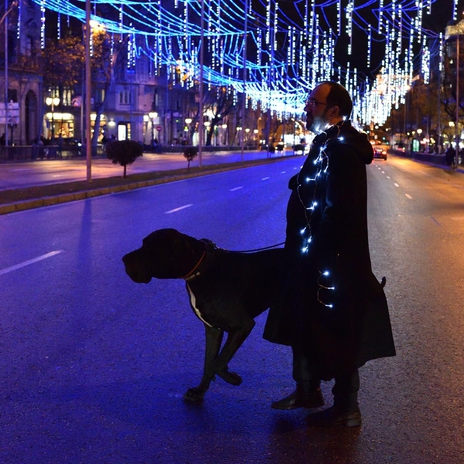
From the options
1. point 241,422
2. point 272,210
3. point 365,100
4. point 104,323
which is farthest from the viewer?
point 365,100

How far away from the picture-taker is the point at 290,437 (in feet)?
14.7

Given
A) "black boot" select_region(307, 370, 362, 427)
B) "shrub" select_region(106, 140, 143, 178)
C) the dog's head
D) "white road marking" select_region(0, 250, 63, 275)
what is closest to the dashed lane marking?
"white road marking" select_region(0, 250, 63, 275)

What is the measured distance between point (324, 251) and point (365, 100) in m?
129

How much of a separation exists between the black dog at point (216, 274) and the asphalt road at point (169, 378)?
1.95 ft

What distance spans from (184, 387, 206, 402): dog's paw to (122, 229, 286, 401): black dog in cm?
33

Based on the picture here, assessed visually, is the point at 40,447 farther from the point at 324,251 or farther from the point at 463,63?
the point at 463,63

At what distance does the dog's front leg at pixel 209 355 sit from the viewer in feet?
15.9

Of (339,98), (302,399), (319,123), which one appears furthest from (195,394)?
(339,98)

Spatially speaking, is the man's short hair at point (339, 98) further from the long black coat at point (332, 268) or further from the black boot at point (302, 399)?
the black boot at point (302, 399)

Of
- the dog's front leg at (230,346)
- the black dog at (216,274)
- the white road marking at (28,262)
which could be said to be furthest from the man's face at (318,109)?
the white road marking at (28,262)

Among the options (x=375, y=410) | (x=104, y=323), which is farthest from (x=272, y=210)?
(x=375, y=410)

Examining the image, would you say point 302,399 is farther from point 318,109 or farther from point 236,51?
point 236,51

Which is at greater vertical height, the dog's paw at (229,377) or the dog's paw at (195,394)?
the dog's paw at (229,377)

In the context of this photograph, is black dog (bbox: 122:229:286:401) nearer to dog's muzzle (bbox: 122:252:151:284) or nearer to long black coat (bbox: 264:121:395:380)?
dog's muzzle (bbox: 122:252:151:284)
